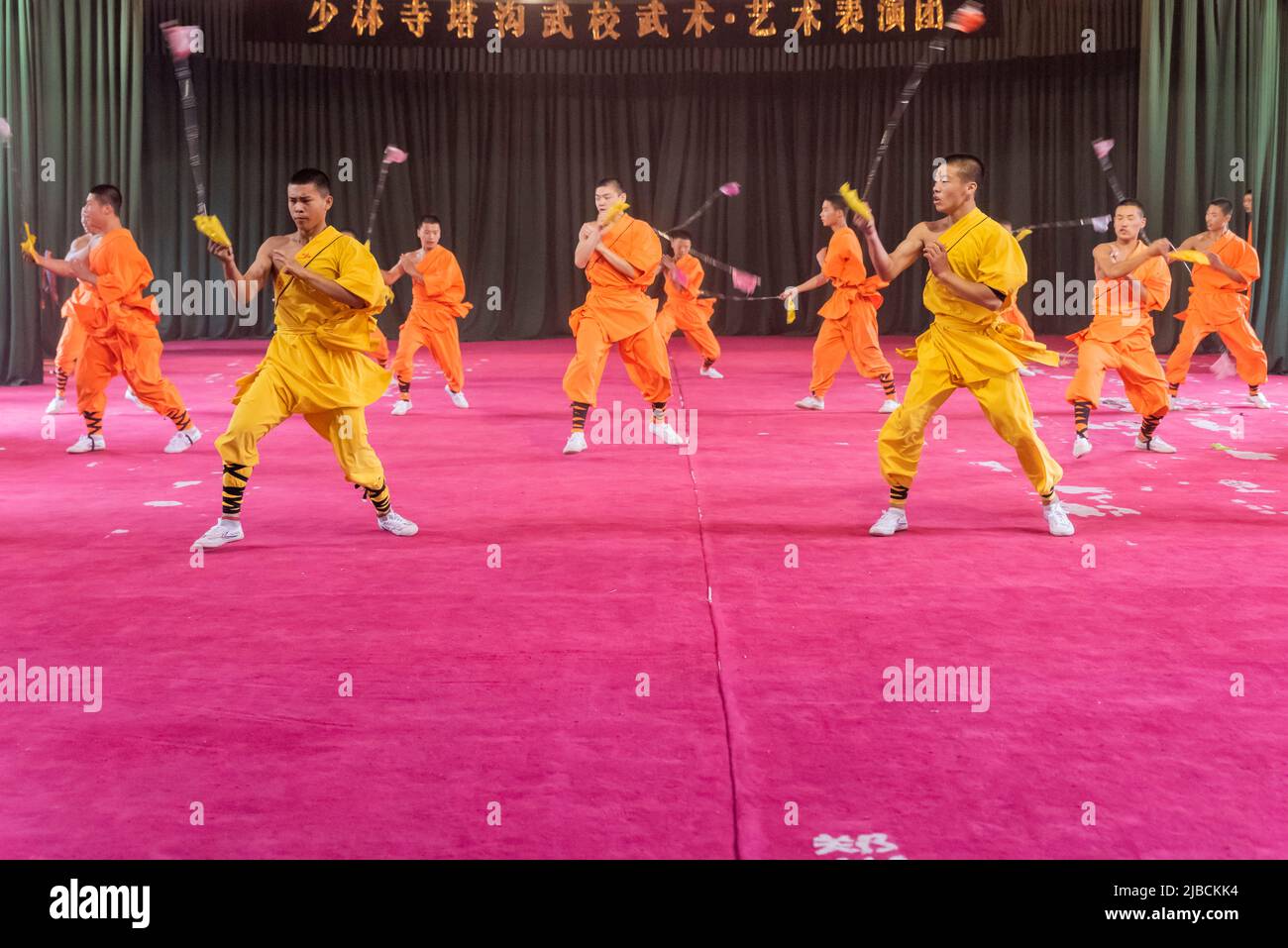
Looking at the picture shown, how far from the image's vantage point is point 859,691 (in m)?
3.32

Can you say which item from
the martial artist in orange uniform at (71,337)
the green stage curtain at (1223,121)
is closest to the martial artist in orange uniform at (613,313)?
the martial artist in orange uniform at (71,337)

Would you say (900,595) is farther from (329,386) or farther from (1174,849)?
(329,386)

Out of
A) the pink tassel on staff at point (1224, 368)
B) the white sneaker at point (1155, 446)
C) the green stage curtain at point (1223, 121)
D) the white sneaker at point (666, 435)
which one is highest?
the green stage curtain at point (1223, 121)

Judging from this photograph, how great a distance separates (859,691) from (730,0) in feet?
42.1

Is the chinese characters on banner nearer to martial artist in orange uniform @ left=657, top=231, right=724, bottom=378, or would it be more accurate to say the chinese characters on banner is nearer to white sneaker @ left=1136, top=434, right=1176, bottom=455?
martial artist in orange uniform @ left=657, top=231, right=724, bottom=378

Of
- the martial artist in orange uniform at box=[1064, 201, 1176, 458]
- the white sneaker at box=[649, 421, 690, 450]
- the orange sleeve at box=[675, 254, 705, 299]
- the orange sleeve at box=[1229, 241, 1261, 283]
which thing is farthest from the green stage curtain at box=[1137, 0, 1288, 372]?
the white sneaker at box=[649, 421, 690, 450]

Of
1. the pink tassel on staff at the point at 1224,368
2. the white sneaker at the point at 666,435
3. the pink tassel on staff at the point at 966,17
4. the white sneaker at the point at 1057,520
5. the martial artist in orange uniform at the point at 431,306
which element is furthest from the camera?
the pink tassel on staff at the point at 1224,368

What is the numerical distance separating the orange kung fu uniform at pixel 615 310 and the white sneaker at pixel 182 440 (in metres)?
1.99

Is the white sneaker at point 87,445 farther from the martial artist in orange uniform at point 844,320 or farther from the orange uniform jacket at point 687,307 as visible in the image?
the orange uniform jacket at point 687,307

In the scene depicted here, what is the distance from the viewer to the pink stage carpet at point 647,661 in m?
2.58

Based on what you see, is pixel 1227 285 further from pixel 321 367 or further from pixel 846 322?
pixel 321 367

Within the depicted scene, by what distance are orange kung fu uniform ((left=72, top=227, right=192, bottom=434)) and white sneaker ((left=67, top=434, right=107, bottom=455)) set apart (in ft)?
0.12

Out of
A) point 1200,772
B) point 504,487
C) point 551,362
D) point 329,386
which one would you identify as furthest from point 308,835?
point 551,362

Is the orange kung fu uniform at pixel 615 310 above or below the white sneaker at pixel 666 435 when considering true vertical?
above
